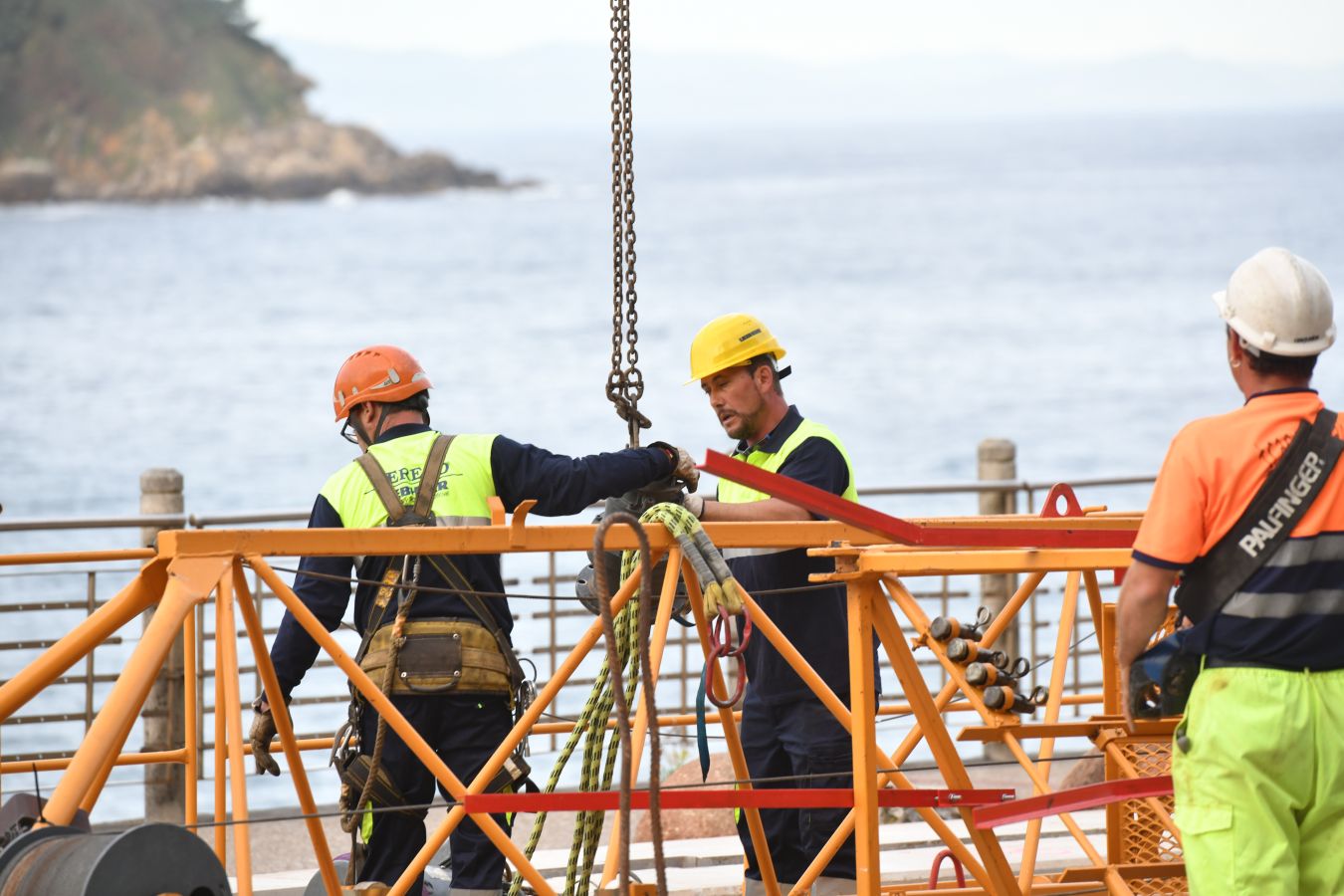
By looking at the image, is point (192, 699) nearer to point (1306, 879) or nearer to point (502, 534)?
point (502, 534)

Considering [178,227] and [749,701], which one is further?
[178,227]

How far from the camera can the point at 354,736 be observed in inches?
242

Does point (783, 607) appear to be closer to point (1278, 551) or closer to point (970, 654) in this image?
point (970, 654)

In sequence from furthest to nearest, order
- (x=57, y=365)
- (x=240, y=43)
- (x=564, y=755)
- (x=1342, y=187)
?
(x=1342, y=187) < (x=240, y=43) < (x=57, y=365) < (x=564, y=755)

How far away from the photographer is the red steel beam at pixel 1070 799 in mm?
4957

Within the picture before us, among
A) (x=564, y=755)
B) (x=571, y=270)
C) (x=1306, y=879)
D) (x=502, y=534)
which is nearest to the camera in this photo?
(x=1306, y=879)

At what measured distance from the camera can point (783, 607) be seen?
6566 millimetres

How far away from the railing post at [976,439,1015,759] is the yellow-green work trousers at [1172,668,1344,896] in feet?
25.2

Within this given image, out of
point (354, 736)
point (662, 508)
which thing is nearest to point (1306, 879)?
point (662, 508)

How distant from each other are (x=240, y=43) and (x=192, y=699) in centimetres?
12621

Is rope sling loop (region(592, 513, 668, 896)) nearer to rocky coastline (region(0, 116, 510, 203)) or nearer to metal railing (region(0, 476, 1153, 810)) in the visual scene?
metal railing (region(0, 476, 1153, 810))

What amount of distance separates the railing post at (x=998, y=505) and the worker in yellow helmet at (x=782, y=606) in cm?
525

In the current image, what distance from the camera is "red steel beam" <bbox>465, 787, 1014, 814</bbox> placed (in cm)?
532

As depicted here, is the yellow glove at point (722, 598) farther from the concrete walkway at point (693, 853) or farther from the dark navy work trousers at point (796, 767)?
the concrete walkway at point (693, 853)
